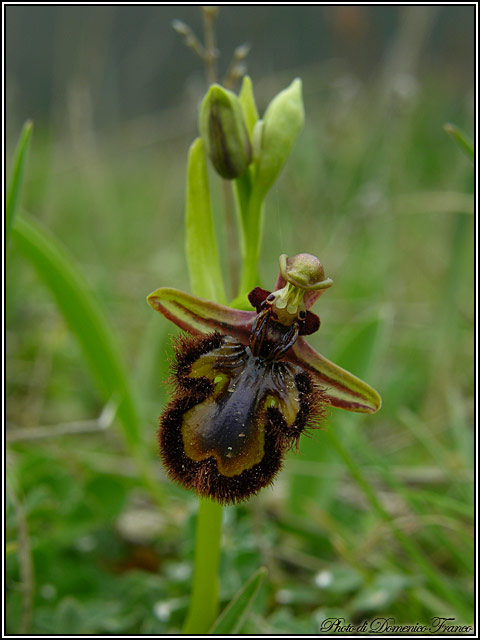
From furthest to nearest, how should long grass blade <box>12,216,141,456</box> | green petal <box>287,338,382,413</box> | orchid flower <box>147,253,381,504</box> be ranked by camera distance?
long grass blade <box>12,216,141,456</box>
green petal <box>287,338,382,413</box>
orchid flower <box>147,253,381,504</box>

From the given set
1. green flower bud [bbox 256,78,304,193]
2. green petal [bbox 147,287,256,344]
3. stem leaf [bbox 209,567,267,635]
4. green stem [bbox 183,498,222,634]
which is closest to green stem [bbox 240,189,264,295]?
green flower bud [bbox 256,78,304,193]

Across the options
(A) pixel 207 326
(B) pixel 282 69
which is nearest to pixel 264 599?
(A) pixel 207 326

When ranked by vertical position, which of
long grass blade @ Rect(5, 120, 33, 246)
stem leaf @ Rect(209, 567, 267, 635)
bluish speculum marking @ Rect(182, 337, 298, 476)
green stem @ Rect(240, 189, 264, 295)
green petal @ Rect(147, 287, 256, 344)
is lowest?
stem leaf @ Rect(209, 567, 267, 635)

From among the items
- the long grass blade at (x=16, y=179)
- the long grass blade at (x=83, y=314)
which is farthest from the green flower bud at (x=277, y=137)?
the long grass blade at (x=83, y=314)

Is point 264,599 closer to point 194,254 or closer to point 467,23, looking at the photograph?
point 194,254

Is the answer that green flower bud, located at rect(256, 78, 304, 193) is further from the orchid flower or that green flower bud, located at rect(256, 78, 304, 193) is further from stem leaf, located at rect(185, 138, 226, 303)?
the orchid flower

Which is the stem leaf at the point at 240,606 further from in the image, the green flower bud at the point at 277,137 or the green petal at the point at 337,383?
the green flower bud at the point at 277,137
